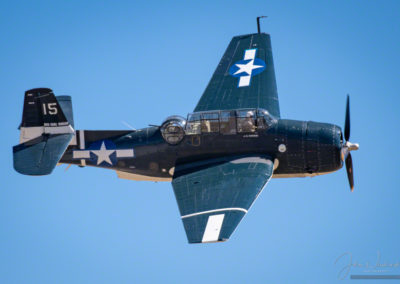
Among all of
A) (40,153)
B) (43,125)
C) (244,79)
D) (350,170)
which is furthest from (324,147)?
(43,125)

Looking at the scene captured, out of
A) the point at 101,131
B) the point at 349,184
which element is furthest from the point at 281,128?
the point at 101,131

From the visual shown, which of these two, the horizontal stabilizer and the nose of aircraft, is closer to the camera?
the horizontal stabilizer

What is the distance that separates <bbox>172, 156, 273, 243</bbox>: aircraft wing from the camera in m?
26.6

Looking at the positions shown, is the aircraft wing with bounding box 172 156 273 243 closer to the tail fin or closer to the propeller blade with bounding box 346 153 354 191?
the propeller blade with bounding box 346 153 354 191

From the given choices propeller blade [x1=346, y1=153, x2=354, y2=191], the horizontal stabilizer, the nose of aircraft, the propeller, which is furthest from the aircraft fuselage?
the horizontal stabilizer

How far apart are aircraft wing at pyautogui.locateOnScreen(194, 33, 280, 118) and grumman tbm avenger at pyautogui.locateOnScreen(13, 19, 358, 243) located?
58cm

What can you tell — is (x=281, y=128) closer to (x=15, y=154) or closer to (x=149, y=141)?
(x=149, y=141)

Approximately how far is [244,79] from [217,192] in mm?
5938

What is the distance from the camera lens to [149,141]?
1204 inches

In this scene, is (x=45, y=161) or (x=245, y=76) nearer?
(x=45, y=161)

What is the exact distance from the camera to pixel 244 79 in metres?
33.4

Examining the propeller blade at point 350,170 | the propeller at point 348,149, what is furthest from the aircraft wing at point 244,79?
the propeller blade at point 350,170

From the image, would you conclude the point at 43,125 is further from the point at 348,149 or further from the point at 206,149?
the point at 348,149

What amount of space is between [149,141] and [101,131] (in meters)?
1.58
